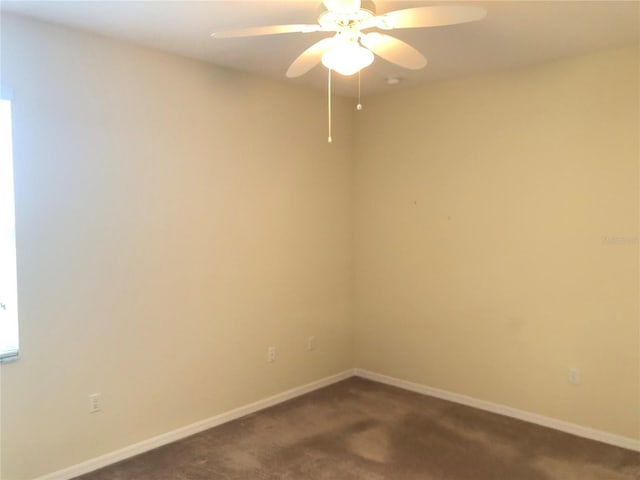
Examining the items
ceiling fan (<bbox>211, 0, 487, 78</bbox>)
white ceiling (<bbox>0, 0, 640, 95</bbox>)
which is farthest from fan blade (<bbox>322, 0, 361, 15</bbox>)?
white ceiling (<bbox>0, 0, 640, 95</bbox>)

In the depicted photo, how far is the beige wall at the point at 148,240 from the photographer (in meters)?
2.74

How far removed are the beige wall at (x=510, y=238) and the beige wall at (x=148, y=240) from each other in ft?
2.03

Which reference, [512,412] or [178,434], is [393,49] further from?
[512,412]

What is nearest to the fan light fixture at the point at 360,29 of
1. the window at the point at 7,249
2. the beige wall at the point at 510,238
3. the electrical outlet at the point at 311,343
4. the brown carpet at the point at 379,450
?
Result: the window at the point at 7,249

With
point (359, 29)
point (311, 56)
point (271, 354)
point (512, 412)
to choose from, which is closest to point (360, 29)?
point (359, 29)

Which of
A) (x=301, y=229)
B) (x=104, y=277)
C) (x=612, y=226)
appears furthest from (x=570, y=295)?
(x=104, y=277)

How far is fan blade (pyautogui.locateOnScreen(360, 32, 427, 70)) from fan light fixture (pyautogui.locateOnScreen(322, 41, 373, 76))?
6 cm

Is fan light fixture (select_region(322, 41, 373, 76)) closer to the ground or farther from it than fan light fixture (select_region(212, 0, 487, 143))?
closer to the ground

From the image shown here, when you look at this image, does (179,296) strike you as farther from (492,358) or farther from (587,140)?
(587,140)

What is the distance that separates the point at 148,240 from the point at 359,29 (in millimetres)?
1859

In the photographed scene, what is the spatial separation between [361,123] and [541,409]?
2754 millimetres

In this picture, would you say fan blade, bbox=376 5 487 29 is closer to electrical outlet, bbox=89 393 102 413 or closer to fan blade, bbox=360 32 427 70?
fan blade, bbox=360 32 427 70

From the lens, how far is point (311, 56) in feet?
7.89

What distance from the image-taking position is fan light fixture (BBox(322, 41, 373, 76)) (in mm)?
2150
